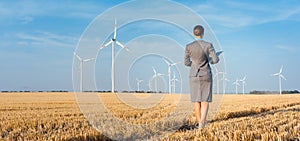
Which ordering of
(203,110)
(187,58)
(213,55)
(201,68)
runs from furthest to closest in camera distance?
(187,58)
(203,110)
(201,68)
(213,55)

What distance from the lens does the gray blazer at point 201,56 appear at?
756 cm

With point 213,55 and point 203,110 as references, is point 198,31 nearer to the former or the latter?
point 213,55

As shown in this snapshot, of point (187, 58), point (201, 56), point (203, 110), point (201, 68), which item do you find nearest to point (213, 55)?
point (201, 56)

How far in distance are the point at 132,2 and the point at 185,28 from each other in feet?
4.60

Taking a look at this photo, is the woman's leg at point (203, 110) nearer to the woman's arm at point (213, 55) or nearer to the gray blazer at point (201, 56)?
the gray blazer at point (201, 56)

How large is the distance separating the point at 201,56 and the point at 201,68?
254mm

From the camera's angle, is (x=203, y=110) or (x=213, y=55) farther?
(x=203, y=110)

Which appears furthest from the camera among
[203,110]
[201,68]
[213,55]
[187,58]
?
[187,58]

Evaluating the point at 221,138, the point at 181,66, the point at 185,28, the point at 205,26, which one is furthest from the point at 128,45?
the point at 221,138

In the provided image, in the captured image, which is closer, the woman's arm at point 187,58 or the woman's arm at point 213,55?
the woman's arm at point 213,55

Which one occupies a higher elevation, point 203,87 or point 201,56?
point 201,56

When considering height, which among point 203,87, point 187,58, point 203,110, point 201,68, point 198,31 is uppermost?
point 198,31

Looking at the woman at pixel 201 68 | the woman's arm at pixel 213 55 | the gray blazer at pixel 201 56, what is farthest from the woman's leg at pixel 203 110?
the woman's arm at pixel 213 55

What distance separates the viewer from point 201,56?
7.59 meters
